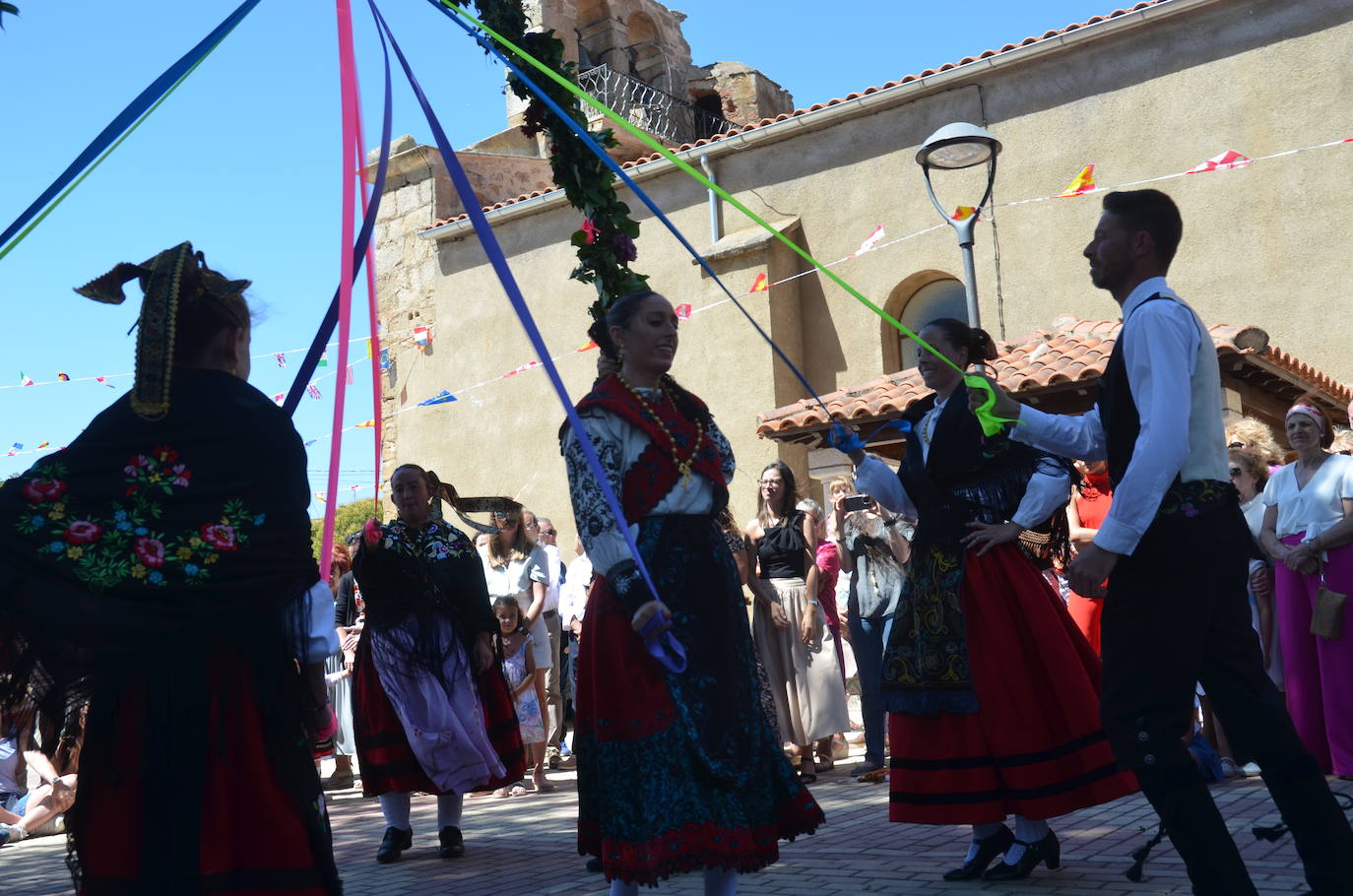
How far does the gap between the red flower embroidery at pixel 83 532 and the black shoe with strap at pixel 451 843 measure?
141 inches

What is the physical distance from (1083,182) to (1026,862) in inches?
441

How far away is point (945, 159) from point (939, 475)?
5.49m

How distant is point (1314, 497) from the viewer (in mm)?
6766

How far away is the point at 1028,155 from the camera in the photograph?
15.4 metres

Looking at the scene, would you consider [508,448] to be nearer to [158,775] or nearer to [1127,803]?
[1127,803]

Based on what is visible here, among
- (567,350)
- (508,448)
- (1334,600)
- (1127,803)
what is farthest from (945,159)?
(508,448)

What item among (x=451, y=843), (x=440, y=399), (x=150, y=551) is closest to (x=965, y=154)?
(x=451, y=843)

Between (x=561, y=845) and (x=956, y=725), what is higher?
(x=956, y=725)

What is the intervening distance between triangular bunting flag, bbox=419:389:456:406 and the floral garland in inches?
573

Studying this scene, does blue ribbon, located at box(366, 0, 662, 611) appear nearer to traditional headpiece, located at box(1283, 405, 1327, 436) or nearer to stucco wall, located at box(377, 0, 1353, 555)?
traditional headpiece, located at box(1283, 405, 1327, 436)

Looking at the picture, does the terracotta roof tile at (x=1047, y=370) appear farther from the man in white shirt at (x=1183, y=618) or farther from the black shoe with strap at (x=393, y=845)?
the man in white shirt at (x=1183, y=618)

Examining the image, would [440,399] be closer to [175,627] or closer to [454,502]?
[454,502]

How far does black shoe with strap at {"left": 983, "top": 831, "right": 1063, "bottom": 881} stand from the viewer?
4.48 meters

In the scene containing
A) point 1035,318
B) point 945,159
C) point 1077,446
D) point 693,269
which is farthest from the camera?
point 693,269
